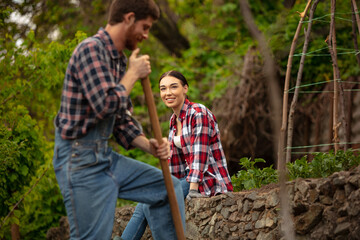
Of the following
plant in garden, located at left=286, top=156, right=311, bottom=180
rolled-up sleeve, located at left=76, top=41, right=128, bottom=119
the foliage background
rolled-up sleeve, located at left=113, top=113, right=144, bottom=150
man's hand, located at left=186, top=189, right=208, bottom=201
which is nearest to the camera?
rolled-up sleeve, located at left=76, top=41, right=128, bottom=119

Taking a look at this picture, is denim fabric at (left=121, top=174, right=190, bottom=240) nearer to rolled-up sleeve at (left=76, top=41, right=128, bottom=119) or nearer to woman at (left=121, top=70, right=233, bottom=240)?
woman at (left=121, top=70, right=233, bottom=240)

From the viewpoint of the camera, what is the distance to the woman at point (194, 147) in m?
4.44

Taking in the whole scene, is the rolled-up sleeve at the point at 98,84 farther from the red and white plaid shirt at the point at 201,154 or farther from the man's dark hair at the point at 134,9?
the red and white plaid shirt at the point at 201,154

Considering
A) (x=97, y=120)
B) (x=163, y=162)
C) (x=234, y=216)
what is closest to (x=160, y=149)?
(x=163, y=162)

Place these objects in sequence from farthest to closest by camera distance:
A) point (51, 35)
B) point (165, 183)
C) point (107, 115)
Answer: point (51, 35) → point (165, 183) → point (107, 115)

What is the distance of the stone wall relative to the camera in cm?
342

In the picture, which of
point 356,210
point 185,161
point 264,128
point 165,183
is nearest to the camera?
point 165,183

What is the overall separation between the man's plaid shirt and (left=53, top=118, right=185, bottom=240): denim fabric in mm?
71

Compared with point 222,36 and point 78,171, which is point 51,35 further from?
point 78,171

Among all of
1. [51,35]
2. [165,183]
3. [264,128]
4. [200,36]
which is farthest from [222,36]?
[165,183]

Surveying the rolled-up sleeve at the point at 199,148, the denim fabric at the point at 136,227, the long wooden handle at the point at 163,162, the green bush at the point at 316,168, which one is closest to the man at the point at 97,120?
the long wooden handle at the point at 163,162

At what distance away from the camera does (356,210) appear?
3.32 metres

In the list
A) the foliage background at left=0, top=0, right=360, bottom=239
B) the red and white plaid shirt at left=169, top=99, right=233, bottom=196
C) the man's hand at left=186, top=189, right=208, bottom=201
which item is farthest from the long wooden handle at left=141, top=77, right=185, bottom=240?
the man's hand at left=186, top=189, right=208, bottom=201

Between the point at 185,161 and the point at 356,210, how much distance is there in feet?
5.92
